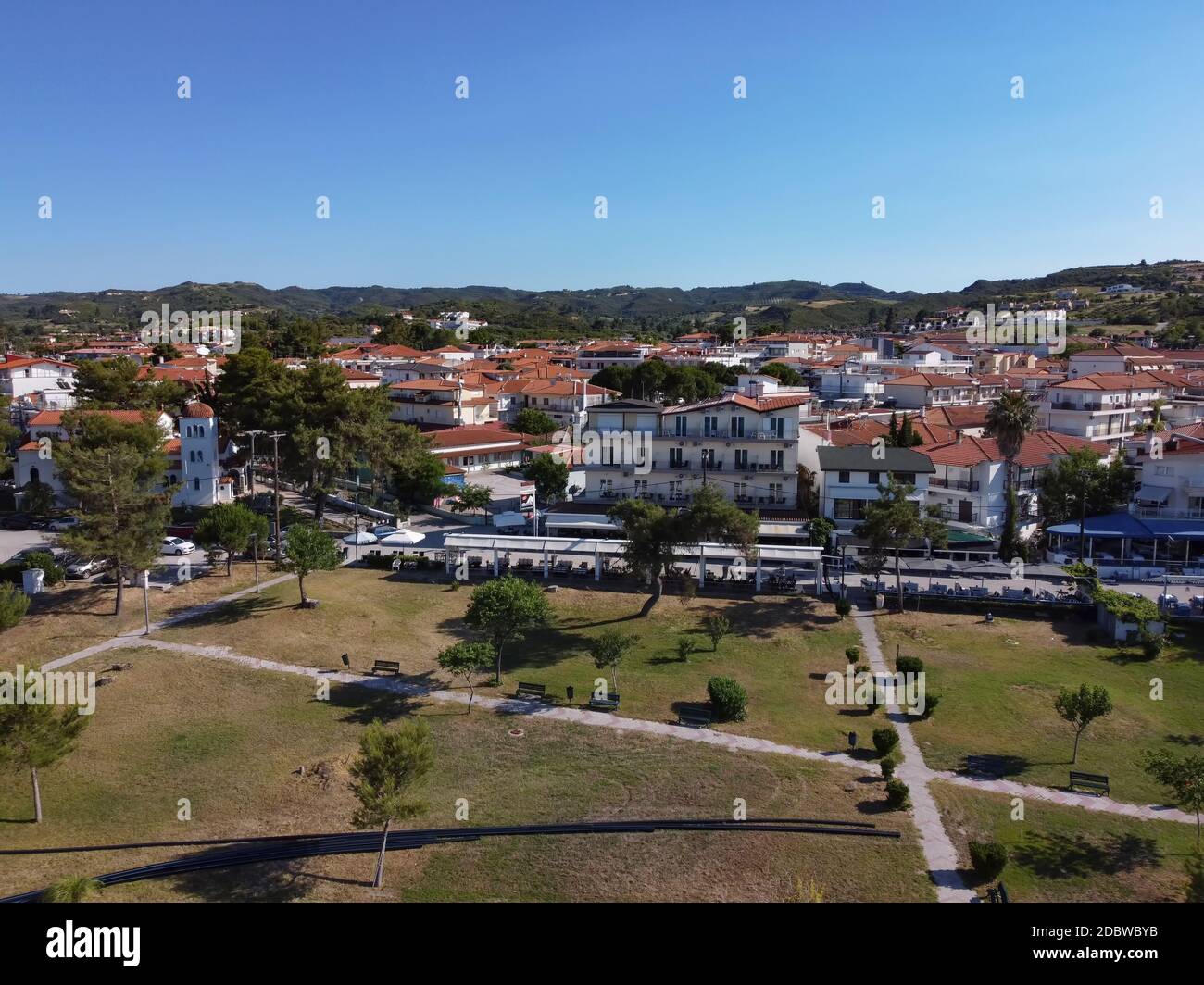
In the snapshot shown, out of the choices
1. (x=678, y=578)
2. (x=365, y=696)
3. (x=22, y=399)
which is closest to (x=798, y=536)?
(x=678, y=578)

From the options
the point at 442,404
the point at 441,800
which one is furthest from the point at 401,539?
the point at 442,404

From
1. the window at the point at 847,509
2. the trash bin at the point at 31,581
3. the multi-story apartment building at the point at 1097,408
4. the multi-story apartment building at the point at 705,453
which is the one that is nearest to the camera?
the trash bin at the point at 31,581

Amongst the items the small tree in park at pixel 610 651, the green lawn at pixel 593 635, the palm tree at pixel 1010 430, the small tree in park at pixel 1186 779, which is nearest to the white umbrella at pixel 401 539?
the green lawn at pixel 593 635

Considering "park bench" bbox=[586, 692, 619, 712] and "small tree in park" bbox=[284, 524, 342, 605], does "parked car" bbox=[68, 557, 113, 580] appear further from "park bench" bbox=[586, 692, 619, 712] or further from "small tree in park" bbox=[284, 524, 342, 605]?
"park bench" bbox=[586, 692, 619, 712]

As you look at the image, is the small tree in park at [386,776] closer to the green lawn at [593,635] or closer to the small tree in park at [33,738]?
the small tree in park at [33,738]

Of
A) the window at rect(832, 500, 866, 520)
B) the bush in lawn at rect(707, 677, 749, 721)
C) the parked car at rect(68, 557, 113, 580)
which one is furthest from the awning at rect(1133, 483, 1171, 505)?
the parked car at rect(68, 557, 113, 580)
